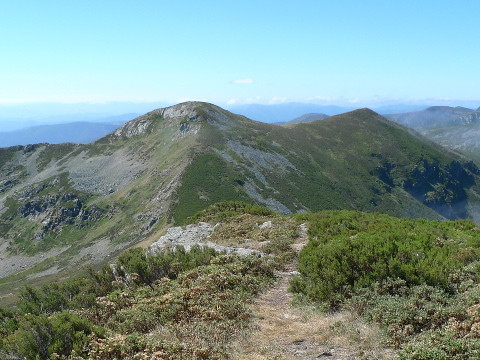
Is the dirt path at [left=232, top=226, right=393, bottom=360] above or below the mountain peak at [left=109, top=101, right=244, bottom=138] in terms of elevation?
below

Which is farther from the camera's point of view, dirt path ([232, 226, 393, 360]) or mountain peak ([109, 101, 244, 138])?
mountain peak ([109, 101, 244, 138])

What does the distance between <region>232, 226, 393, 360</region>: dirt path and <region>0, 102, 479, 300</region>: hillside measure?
66.7m

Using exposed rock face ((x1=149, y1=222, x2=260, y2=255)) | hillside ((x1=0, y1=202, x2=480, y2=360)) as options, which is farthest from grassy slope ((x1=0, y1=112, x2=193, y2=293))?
hillside ((x1=0, y1=202, x2=480, y2=360))

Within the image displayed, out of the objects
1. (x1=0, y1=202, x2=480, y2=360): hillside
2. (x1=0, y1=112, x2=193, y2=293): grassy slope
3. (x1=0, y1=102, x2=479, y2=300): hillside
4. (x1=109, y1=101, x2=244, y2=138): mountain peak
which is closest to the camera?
(x1=0, y1=202, x2=480, y2=360): hillside

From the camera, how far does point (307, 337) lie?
891 cm

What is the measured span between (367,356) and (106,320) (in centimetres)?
735

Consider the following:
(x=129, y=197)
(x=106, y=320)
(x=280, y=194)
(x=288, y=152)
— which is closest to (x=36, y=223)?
(x=129, y=197)

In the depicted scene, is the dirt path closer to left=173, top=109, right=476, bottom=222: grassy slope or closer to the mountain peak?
left=173, top=109, right=476, bottom=222: grassy slope

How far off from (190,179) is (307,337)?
92220 millimetres

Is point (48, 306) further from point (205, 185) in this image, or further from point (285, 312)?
point (205, 185)

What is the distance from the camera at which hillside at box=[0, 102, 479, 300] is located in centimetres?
9331

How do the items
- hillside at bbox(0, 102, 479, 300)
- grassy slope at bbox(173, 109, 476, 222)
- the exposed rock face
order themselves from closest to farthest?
the exposed rock face
hillside at bbox(0, 102, 479, 300)
grassy slope at bbox(173, 109, 476, 222)

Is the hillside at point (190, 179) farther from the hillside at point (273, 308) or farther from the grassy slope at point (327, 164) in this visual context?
the hillside at point (273, 308)

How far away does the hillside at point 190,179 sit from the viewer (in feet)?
306
